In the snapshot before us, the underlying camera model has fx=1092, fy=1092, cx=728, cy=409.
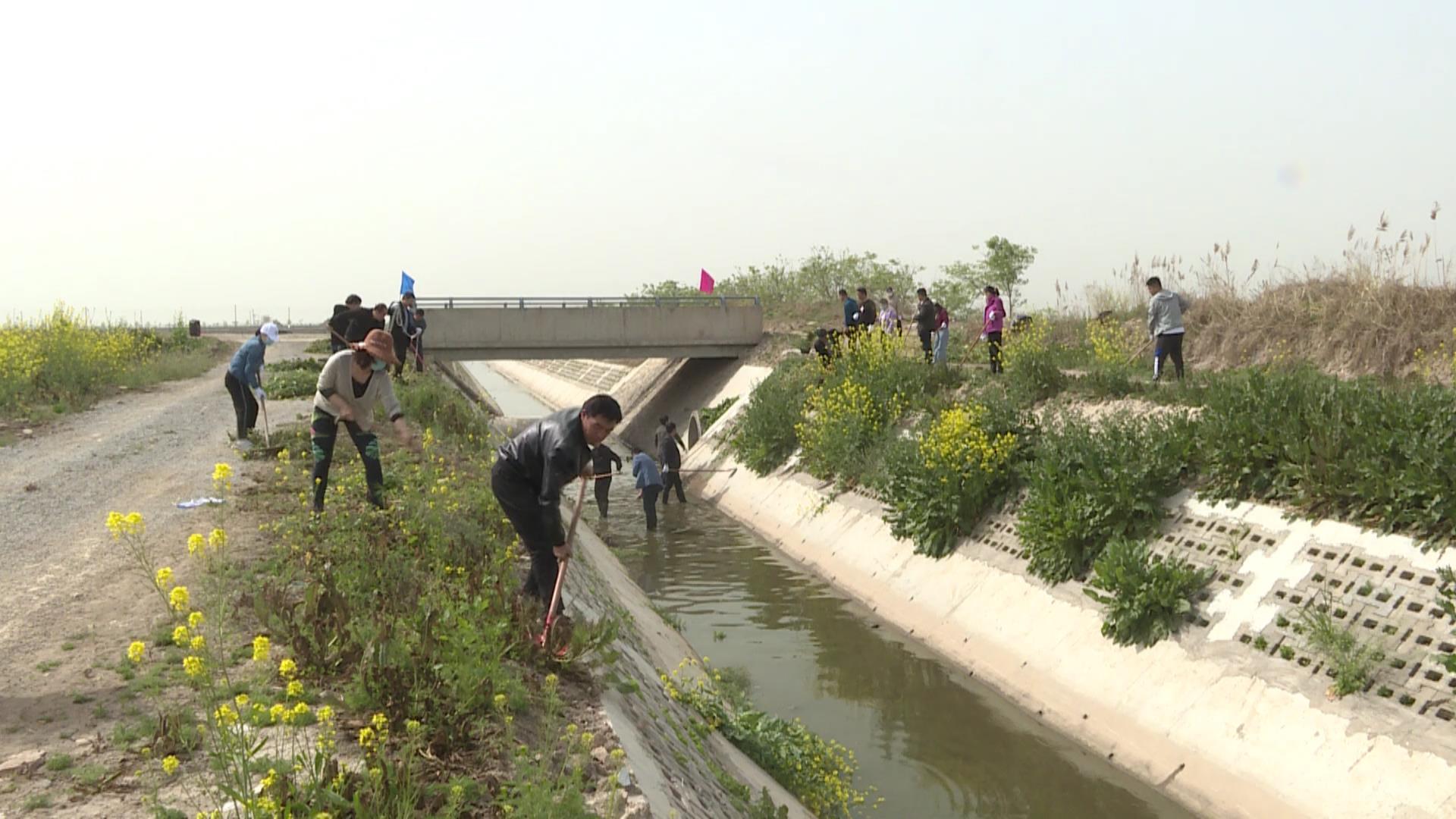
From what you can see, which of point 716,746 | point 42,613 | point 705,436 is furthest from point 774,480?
point 42,613

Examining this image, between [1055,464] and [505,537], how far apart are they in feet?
25.6

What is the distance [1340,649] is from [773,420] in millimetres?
17629

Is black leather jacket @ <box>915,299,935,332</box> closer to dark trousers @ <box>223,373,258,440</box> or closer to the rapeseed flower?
dark trousers @ <box>223,373,258,440</box>

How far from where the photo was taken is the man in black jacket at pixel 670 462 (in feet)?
86.8

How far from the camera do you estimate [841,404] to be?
75.4ft

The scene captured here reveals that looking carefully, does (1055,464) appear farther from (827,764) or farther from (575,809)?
(575,809)

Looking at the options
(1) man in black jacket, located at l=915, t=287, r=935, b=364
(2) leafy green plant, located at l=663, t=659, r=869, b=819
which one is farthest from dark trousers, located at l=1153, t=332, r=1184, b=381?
(2) leafy green plant, located at l=663, t=659, r=869, b=819

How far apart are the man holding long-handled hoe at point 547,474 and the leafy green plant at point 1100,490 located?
7685 mm

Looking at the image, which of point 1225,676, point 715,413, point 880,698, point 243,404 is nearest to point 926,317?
point 715,413

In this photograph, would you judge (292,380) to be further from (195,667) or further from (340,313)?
(195,667)

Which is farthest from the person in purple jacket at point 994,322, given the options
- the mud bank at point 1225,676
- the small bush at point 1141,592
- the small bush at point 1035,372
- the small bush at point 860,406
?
the small bush at point 1141,592

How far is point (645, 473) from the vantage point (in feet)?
78.0

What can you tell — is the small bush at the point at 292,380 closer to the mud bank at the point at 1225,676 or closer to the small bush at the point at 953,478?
the small bush at the point at 953,478

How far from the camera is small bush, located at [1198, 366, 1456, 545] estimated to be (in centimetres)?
1023
